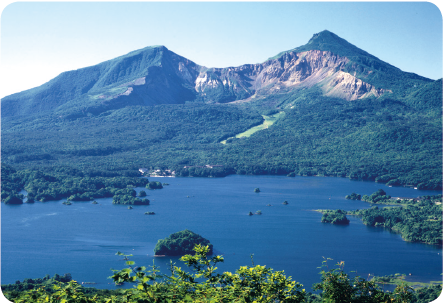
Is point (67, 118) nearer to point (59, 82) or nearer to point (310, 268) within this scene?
point (59, 82)

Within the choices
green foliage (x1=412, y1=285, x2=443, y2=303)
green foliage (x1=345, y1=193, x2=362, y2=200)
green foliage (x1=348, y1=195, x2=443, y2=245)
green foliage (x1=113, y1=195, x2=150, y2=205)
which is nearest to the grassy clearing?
green foliage (x1=345, y1=193, x2=362, y2=200)

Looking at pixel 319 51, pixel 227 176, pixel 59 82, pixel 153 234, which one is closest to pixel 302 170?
pixel 227 176

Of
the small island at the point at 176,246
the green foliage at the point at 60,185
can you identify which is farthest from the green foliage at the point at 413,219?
the green foliage at the point at 60,185

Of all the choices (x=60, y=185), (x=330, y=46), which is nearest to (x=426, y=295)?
(x=60, y=185)

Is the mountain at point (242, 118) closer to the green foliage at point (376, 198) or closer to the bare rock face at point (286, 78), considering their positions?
the bare rock face at point (286, 78)

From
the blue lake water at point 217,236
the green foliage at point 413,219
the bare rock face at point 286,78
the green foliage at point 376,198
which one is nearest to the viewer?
the blue lake water at point 217,236

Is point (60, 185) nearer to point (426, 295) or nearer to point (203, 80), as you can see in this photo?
point (426, 295)
